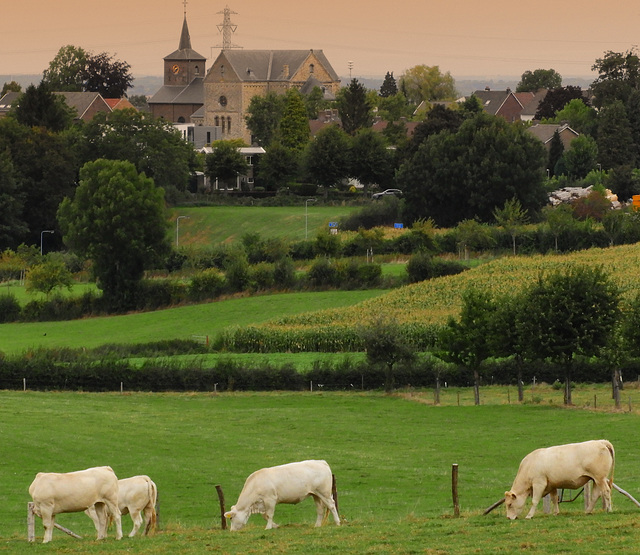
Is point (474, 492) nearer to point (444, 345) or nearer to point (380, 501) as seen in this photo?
point (380, 501)

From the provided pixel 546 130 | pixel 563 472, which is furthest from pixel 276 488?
pixel 546 130

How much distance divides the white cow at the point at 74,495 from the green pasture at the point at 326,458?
638 millimetres

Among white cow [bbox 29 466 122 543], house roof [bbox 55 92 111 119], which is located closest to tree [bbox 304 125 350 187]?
house roof [bbox 55 92 111 119]

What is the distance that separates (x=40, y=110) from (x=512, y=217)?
194 ft

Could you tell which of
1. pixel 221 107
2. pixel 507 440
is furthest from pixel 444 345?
pixel 221 107

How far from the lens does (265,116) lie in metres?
178

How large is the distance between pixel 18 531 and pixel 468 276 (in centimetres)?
6543

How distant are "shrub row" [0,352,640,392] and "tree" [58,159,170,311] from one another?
3176cm

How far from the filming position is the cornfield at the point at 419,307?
239ft

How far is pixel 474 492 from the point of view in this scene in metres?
31.5

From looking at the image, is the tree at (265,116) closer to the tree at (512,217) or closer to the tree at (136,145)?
the tree at (136,145)

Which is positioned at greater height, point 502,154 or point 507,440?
point 502,154

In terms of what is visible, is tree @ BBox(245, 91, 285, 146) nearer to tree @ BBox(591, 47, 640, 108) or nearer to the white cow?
tree @ BBox(591, 47, 640, 108)

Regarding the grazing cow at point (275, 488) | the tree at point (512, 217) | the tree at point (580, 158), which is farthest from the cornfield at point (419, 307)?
the tree at point (580, 158)
